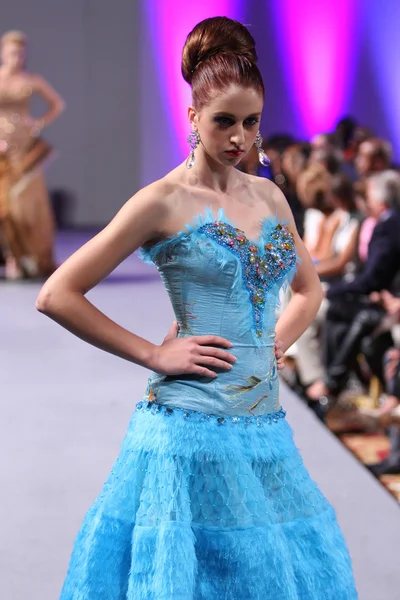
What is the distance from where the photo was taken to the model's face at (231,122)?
1.66 m

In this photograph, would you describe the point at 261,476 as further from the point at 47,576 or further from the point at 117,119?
the point at 117,119

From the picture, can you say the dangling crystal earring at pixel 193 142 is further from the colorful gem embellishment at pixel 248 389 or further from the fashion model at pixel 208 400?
the colorful gem embellishment at pixel 248 389

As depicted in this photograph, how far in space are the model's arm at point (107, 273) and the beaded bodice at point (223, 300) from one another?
0.03 m

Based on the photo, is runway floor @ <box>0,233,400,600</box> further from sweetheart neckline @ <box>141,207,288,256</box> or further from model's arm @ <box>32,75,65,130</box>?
model's arm @ <box>32,75,65,130</box>

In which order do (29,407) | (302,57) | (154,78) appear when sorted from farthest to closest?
(154,78) < (302,57) < (29,407)

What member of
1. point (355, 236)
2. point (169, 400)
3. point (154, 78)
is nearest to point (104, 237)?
point (169, 400)

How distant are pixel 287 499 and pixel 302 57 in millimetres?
9442

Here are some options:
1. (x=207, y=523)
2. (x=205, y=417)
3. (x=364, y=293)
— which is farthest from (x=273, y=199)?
(x=364, y=293)

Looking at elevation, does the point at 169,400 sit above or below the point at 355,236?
below

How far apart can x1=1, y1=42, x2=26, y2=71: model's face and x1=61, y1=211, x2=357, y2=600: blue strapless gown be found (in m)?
6.78

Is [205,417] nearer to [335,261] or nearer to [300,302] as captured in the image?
[300,302]

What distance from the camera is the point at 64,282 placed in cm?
171

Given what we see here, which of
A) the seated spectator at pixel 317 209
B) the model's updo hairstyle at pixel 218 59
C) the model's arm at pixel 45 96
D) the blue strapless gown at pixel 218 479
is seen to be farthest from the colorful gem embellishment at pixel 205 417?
the model's arm at pixel 45 96

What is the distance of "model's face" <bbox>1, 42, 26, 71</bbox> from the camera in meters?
8.17
